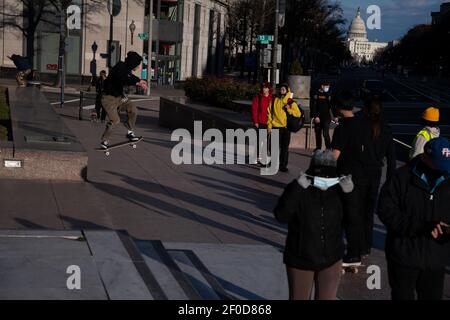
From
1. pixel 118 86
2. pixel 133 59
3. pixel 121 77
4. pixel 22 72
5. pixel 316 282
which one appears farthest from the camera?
pixel 22 72

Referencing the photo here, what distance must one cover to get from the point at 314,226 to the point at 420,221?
763 millimetres

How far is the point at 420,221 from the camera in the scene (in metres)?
5.86

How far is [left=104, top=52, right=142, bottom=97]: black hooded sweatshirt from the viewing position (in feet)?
48.2

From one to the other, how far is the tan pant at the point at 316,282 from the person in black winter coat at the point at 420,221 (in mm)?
434

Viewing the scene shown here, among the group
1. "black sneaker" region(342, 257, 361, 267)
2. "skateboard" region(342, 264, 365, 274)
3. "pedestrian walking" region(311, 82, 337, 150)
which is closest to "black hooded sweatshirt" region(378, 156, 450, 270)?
"black sneaker" region(342, 257, 361, 267)

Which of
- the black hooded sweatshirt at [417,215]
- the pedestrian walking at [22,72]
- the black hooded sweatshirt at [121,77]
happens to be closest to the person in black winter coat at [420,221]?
the black hooded sweatshirt at [417,215]

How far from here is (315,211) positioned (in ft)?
19.5

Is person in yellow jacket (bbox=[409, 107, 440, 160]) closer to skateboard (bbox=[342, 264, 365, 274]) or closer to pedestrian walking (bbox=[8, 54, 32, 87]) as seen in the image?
skateboard (bbox=[342, 264, 365, 274])

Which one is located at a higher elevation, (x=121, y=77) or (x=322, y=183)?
(x=121, y=77)

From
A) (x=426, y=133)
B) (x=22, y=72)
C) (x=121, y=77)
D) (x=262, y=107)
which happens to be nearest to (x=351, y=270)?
(x=426, y=133)

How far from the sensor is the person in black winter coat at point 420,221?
5832 millimetres

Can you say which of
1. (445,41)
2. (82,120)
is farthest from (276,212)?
(445,41)

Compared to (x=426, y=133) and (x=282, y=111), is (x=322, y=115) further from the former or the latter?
(x=426, y=133)

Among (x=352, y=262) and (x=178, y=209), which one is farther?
(x=178, y=209)
